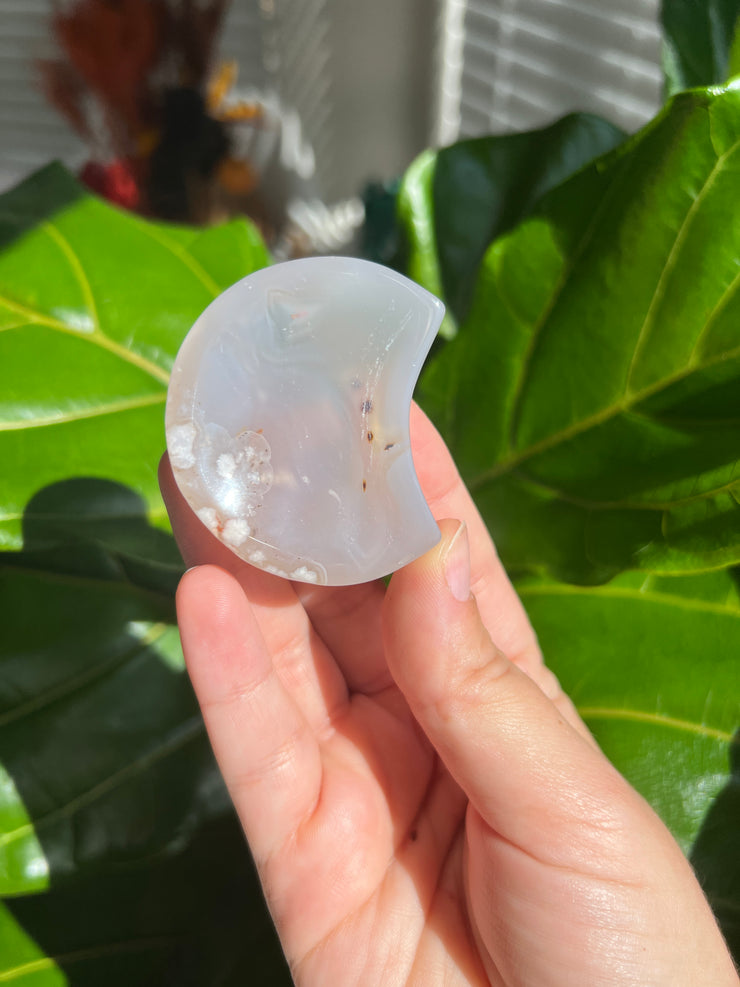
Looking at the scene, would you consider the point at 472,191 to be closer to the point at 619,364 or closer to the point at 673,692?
the point at 619,364

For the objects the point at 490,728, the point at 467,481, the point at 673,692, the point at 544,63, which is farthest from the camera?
the point at 544,63

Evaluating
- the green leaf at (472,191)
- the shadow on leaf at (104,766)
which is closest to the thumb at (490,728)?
the shadow on leaf at (104,766)

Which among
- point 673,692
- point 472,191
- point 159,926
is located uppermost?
point 472,191

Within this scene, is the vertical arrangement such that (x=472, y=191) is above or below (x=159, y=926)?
above

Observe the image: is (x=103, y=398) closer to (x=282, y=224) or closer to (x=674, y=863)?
(x=674, y=863)

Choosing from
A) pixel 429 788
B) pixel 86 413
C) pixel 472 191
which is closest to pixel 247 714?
pixel 429 788

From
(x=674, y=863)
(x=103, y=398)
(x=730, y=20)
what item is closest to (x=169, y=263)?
(x=103, y=398)
